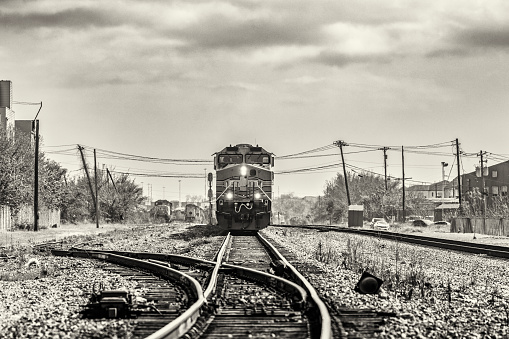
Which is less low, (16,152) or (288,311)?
(16,152)

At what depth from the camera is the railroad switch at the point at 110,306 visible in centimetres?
889

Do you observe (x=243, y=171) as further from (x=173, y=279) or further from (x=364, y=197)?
(x=364, y=197)

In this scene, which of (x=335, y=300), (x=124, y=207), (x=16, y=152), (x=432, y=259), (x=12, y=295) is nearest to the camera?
(x=335, y=300)

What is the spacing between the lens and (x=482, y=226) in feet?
155

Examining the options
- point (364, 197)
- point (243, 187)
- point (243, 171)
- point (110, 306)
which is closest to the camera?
point (110, 306)

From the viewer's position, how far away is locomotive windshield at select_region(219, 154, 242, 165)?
30.5 metres

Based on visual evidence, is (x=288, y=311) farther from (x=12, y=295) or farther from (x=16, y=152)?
(x=16, y=152)

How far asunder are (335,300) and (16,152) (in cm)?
4246

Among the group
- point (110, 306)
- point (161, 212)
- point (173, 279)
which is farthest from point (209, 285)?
point (161, 212)

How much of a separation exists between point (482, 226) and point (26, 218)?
33381 millimetres

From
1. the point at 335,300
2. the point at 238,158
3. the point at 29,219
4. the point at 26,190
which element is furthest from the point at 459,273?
the point at 29,219

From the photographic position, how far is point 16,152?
1912 inches

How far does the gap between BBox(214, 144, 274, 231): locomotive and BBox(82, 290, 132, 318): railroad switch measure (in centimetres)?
2067

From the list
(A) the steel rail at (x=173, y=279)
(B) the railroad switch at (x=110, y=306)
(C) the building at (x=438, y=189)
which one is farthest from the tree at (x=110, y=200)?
(C) the building at (x=438, y=189)
